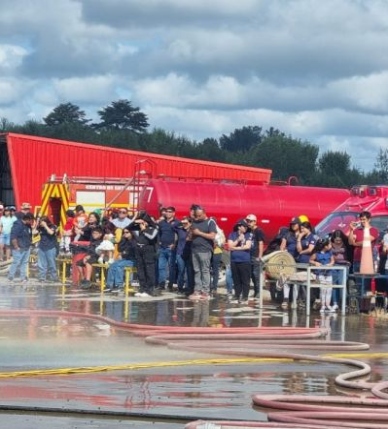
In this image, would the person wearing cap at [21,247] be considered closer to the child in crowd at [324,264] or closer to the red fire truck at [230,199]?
the red fire truck at [230,199]

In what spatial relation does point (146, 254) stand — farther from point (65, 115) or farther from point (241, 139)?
point (241, 139)

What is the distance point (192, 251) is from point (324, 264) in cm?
310

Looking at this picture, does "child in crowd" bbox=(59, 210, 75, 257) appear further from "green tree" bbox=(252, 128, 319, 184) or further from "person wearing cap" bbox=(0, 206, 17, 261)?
"green tree" bbox=(252, 128, 319, 184)

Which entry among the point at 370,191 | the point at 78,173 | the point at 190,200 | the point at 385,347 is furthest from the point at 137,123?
the point at 385,347

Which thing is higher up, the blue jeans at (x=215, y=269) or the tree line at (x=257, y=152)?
the tree line at (x=257, y=152)

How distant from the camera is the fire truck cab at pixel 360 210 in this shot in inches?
963

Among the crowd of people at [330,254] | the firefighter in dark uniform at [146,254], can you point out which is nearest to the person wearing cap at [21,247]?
the firefighter in dark uniform at [146,254]

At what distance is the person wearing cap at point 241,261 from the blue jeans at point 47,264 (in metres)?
6.59

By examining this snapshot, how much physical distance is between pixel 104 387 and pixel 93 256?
46.0ft

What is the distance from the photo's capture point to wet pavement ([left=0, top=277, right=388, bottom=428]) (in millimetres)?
9648

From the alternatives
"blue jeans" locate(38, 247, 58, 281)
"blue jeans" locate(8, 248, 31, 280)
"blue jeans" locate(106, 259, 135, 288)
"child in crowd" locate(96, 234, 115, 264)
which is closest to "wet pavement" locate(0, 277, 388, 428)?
"blue jeans" locate(106, 259, 135, 288)

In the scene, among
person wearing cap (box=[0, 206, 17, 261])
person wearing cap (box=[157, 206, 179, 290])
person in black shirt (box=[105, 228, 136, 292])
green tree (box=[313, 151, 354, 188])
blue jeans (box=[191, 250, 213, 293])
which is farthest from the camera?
green tree (box=[313, 151, 354, 188])

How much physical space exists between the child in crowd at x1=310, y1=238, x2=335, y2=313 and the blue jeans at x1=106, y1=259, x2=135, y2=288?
446 cm

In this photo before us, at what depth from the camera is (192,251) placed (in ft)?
71.9
